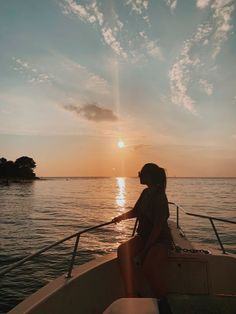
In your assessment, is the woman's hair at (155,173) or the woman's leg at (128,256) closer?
the woman's hair at (155,173)

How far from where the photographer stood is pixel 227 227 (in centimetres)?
2156

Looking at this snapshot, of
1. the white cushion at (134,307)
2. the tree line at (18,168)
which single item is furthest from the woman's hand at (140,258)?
the tree line at (18,168)

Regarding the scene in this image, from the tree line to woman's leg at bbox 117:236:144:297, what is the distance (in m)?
147

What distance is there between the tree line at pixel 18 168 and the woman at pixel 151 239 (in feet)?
482

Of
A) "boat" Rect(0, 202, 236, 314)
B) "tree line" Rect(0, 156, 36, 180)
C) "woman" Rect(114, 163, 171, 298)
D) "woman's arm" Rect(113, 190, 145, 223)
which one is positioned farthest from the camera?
"tree line" Rect(0, 156, 36, 180)

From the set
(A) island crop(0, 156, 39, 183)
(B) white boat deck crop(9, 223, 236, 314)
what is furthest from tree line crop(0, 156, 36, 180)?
(B) white boat deck crop(9, 223, 236, 314)

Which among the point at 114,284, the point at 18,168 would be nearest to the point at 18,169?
the point at 18,168

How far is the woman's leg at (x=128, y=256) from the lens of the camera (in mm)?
4660

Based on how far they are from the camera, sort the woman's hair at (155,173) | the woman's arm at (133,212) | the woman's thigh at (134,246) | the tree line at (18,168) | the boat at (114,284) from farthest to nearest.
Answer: the tree line at (18,168) < the woman's arm at (133,212) < the woman's thigh at (134,246) < the woman's hair at (155,173) < the boat at (114,284)

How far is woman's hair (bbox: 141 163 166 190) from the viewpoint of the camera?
14.9ft

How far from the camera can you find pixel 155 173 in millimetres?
4562

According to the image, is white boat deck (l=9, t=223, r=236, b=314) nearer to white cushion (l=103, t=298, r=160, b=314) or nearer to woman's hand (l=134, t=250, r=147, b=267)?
woman's hand (l=134, t=250, r=147, b=267)

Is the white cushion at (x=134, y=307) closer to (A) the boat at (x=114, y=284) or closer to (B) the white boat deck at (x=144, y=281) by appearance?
(A) the boat at (x=114, y=284)

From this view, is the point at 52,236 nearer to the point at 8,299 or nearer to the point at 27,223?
the point at 27,223
